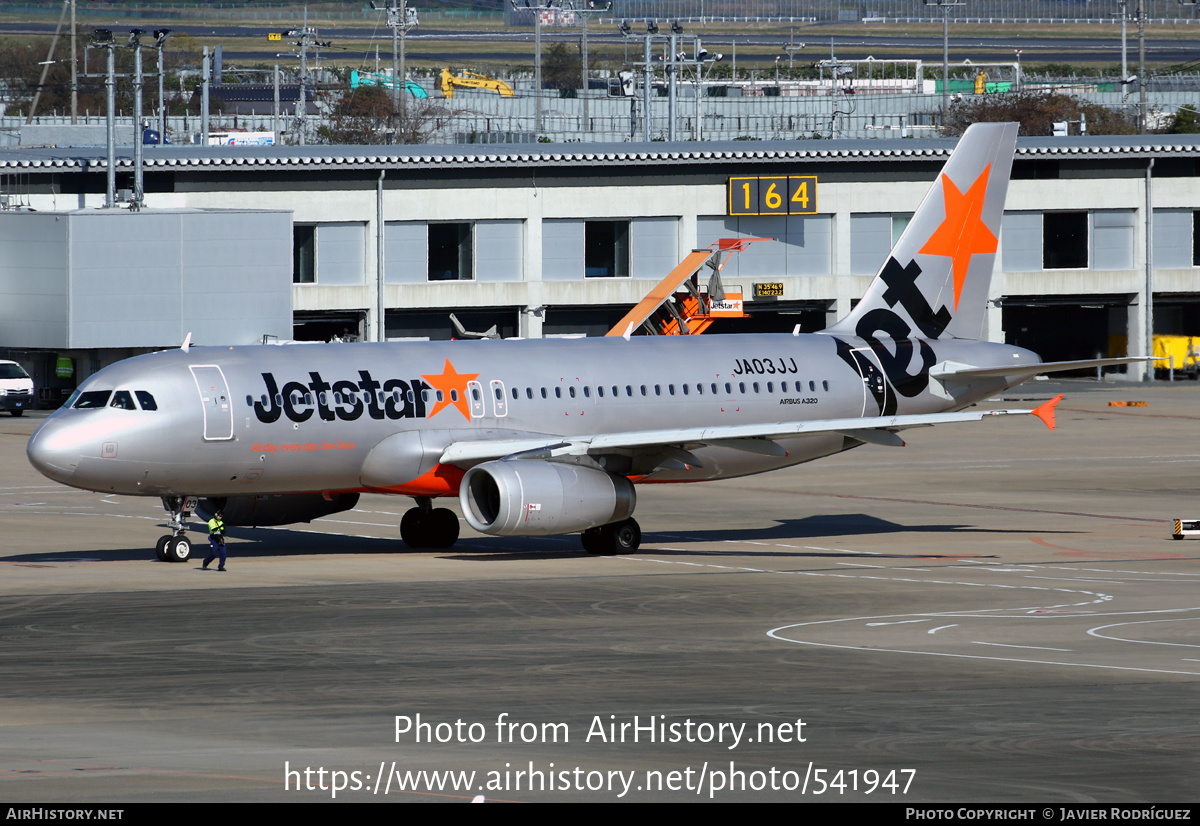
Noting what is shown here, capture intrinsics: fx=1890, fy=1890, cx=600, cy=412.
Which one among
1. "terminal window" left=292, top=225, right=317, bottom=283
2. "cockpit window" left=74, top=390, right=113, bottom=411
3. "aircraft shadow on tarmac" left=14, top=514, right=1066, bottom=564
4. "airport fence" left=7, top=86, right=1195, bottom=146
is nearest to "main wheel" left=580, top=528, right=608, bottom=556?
"aircraft shadow on tarmac" left=14, top=514, right=1066, bottom=564

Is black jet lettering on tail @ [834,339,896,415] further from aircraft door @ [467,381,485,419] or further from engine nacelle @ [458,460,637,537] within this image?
aircraft door @ [467,381,485,419]

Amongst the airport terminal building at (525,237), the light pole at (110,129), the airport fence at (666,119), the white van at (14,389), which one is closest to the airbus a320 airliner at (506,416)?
the airport terminal building at (525,237)

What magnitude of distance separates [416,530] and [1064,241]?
2591 inches

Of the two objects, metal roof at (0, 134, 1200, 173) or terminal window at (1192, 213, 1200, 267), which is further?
terminal window at (1192, 213, 1200, 267)

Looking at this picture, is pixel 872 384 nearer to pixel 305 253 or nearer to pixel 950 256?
pixel 950 256

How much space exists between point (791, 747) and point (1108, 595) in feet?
54.4

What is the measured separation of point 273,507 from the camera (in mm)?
44312

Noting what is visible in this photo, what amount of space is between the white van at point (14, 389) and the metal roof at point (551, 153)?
35.2 feet

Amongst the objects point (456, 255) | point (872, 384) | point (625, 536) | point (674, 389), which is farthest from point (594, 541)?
point (456, 255)

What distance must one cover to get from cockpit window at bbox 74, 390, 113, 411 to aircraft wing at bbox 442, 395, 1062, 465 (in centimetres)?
744

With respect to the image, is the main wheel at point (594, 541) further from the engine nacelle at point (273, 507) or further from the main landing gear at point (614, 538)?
the engine nacelle at point (273, 507)

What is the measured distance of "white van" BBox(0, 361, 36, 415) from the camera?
83.0 m
